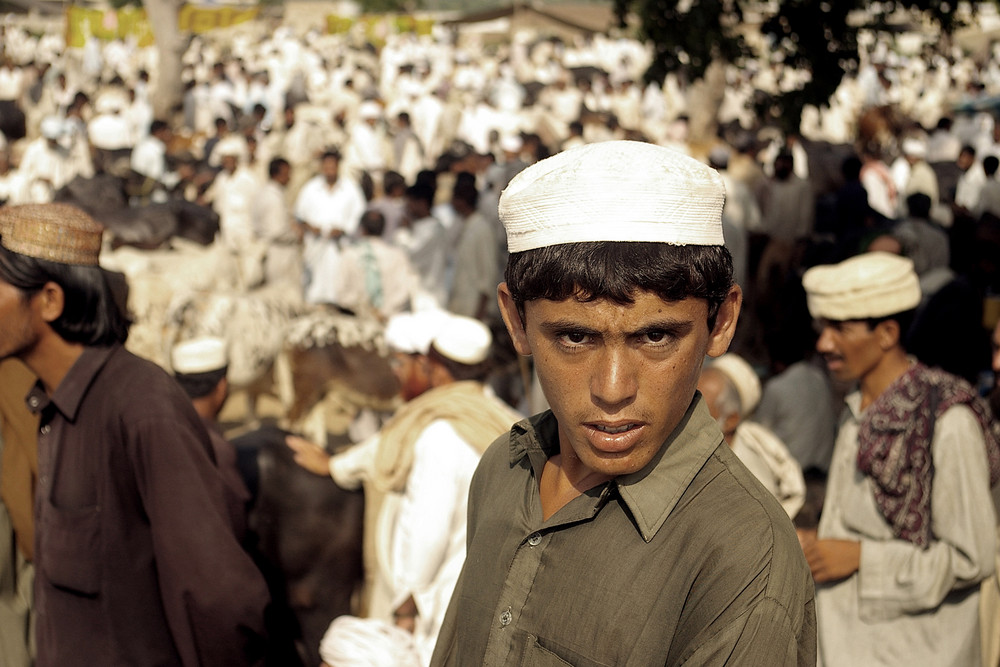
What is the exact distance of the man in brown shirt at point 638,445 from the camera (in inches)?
46.8

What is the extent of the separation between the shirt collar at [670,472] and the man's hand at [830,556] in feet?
4.55

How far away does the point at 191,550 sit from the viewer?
210 centimetres

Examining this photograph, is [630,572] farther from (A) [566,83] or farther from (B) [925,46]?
(A) [566,83]

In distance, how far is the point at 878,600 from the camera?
2.67m

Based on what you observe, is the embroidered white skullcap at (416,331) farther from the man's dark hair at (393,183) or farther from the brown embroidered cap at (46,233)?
the man's dark hair at (393,183)

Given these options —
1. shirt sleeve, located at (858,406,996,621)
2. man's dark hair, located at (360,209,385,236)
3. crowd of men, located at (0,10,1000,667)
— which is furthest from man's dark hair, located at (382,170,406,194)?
shirt sleeve, located at (858,406,996,621)

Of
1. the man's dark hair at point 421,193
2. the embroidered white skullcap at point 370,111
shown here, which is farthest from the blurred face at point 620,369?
the embroidered white skullcap at point 370,111

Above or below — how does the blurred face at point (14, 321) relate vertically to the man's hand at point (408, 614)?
above

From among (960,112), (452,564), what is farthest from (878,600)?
(960,112)

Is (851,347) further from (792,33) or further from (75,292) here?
(792,33)

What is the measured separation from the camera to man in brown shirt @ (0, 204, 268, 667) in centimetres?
211

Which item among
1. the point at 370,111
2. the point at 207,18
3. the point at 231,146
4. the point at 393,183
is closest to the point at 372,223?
the point at 393,183

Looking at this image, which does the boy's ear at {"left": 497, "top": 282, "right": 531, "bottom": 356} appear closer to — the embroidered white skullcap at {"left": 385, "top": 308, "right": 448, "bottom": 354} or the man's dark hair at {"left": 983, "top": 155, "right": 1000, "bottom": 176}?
the embroidered white skullcap at {"left": 385, "top": 308, "right": 448, "bottom": 354}

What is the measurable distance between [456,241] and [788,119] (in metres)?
3.36
